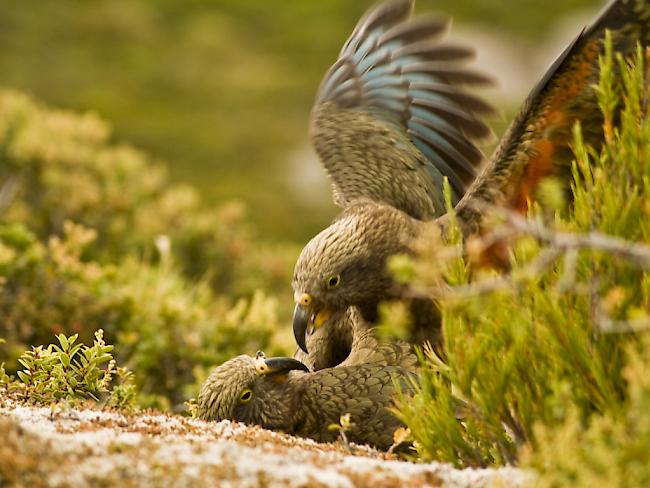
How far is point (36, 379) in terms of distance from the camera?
4102 millimetres

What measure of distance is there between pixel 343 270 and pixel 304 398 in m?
0.64

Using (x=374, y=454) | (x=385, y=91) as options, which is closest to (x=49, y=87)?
(x=385, y=91)

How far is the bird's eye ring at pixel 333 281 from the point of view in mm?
4768

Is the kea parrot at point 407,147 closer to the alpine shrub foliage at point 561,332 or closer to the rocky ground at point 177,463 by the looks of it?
the alpine shrub foliage at point 561,332

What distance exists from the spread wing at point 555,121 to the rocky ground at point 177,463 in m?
1.64

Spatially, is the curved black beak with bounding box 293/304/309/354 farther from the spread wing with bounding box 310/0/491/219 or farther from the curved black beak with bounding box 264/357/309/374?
the spread wing with bounding box 310/0/491/219

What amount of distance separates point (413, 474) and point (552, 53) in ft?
67.4

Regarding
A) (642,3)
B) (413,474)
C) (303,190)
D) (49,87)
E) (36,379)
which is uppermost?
(49,87)

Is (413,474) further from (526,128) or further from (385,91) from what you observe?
(385,91)

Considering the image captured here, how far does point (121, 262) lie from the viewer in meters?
8.34

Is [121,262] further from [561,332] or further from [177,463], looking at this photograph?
[561,332]

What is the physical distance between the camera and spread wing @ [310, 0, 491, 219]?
5.93m

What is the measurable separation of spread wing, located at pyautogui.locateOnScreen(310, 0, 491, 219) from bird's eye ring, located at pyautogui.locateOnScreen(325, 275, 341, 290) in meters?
1.09

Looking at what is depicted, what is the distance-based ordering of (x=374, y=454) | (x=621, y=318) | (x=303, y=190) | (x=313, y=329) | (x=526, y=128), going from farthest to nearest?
(x=303, y=190)
(x=313, y=329)
(x=526, y=128)
(x=374, y=454)
(x=621, y=318)
